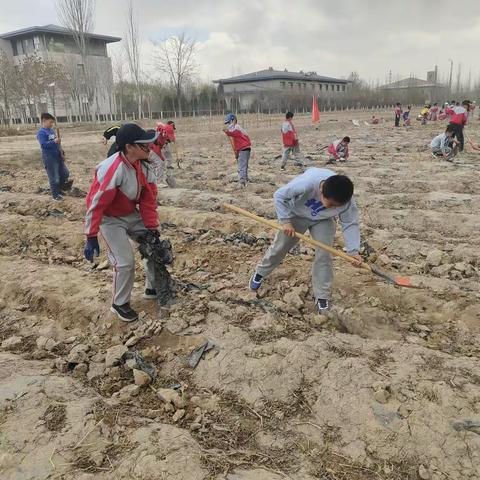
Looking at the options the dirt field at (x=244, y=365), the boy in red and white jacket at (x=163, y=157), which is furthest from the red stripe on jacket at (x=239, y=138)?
the dirt field at (x=244, y=365)

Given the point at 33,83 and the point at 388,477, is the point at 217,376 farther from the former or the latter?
the point at 33,83

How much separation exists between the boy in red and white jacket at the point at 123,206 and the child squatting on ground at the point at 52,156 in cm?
428

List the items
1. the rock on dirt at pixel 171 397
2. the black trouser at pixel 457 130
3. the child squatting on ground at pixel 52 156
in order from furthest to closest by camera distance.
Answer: the black trouser at pixel 457 130 → the child squatting on ground at pixel 52 156 → the rock on dirt at pixel 171 397

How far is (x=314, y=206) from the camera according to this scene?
361cm

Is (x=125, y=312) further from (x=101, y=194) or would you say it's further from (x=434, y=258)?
(x=434, y=258)

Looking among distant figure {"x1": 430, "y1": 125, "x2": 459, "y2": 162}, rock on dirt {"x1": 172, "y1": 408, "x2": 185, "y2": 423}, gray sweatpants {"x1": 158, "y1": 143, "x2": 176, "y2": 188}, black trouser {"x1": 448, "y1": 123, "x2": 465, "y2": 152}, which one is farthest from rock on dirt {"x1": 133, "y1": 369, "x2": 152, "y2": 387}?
black trouser {"x1": 448, "y1": 123, "x2": 465, "y2": 152}

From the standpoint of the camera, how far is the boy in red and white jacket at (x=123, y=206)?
324cm

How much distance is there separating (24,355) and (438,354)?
3.13m

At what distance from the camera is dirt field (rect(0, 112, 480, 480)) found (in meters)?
2.39

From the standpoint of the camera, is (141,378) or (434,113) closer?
(141,378)

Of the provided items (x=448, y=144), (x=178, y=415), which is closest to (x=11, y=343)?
(x=178, y=415)

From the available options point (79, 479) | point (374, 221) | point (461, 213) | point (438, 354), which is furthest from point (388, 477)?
point (461, 213)

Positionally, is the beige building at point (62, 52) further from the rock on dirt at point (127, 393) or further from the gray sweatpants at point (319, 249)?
the rock on dirt at point (127, 393)

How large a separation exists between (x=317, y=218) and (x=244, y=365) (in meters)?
1.34
